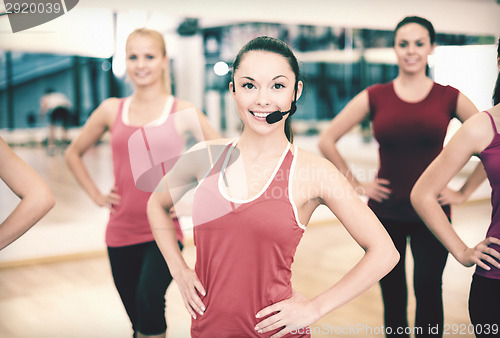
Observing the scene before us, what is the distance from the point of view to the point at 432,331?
211 cm

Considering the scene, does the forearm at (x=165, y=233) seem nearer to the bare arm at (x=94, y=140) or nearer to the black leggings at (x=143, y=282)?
the black leggings at (x=143, y=282)

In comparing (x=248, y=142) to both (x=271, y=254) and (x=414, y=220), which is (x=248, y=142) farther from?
(x=414, y=220)

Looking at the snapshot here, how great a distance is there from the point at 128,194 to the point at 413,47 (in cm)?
131

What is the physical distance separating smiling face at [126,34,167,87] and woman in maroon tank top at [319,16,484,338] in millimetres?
972

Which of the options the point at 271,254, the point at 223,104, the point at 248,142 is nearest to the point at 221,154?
the point at 248,142

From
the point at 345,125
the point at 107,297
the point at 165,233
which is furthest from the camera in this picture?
the point at 107,297

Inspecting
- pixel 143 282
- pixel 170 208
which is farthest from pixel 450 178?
pixel 143 282

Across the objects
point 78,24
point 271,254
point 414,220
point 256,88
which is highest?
point 78,24

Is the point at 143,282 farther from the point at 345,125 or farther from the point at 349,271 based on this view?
the point at 345,125

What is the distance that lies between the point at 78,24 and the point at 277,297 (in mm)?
3969

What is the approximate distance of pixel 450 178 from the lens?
1.62 meters

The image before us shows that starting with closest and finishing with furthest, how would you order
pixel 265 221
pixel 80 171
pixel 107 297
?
pixel 265 221, pixel 80 171, pixel 107 297

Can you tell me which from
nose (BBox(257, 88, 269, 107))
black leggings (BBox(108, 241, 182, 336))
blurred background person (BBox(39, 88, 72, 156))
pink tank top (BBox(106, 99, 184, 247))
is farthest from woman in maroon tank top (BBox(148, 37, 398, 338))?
blurred background person (BBox(39, 88, 72, 156))

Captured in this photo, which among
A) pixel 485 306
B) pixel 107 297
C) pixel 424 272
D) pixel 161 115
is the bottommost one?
pixel 107 297
